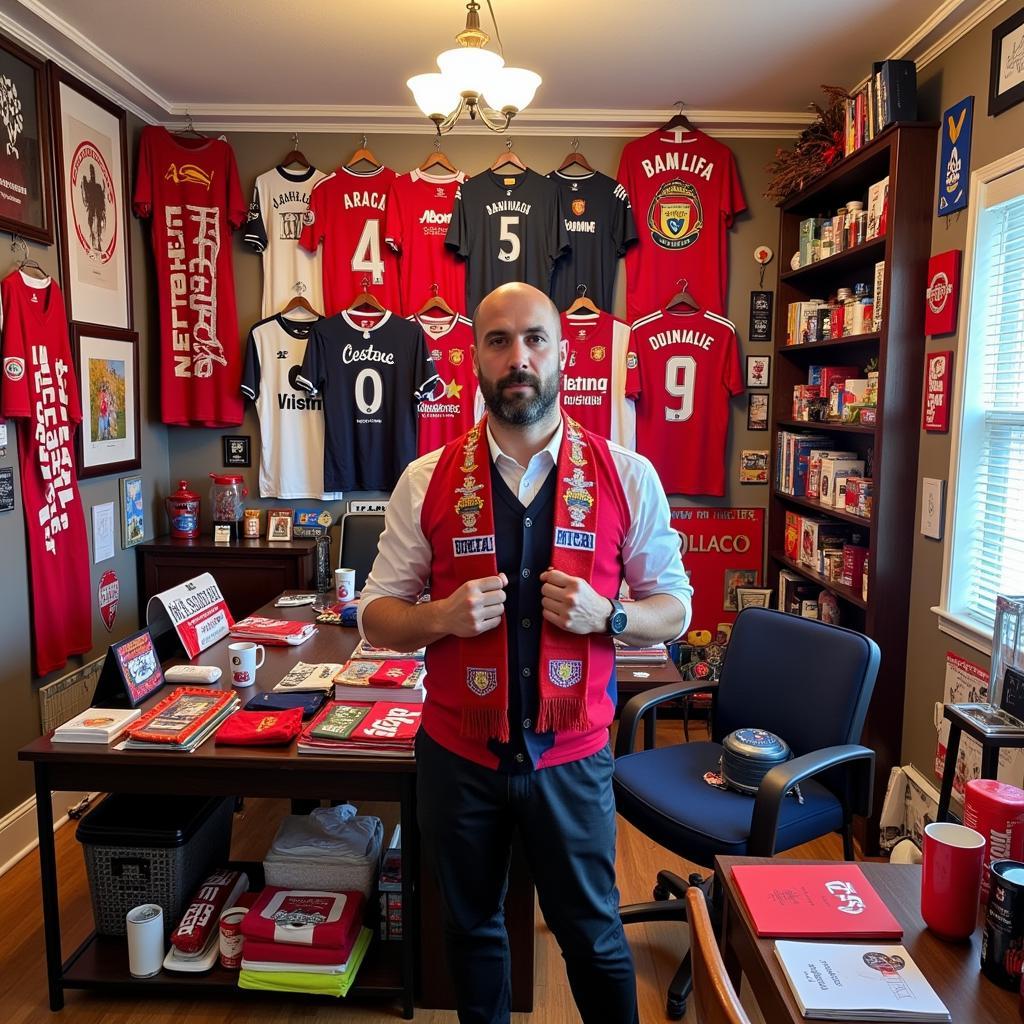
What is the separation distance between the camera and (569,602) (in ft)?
5.05

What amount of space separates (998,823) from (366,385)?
3.49 metres

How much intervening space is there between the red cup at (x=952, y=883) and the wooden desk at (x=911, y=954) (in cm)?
3

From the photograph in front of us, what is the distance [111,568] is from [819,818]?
313cm

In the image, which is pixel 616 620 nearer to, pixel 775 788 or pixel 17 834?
pixel 775 788

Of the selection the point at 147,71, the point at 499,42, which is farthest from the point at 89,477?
the point at 499,42

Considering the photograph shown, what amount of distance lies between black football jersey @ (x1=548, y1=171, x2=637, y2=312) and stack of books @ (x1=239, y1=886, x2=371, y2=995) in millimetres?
3132

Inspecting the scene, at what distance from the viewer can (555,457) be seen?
1.72 m

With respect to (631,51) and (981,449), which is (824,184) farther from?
(981,449)

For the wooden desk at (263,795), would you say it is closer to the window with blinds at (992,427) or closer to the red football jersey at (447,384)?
the window with blinds at (992,427)

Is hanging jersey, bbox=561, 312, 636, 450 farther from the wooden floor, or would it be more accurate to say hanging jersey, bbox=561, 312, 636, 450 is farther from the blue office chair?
the wooden floor

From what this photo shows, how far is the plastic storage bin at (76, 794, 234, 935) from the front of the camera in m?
2.23

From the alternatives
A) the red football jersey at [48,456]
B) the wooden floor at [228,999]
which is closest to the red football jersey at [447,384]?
the red football jersey at [48,456]

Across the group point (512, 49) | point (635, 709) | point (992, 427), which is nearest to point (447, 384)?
point (512, 49)

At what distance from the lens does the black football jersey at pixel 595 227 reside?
4.17 metres
